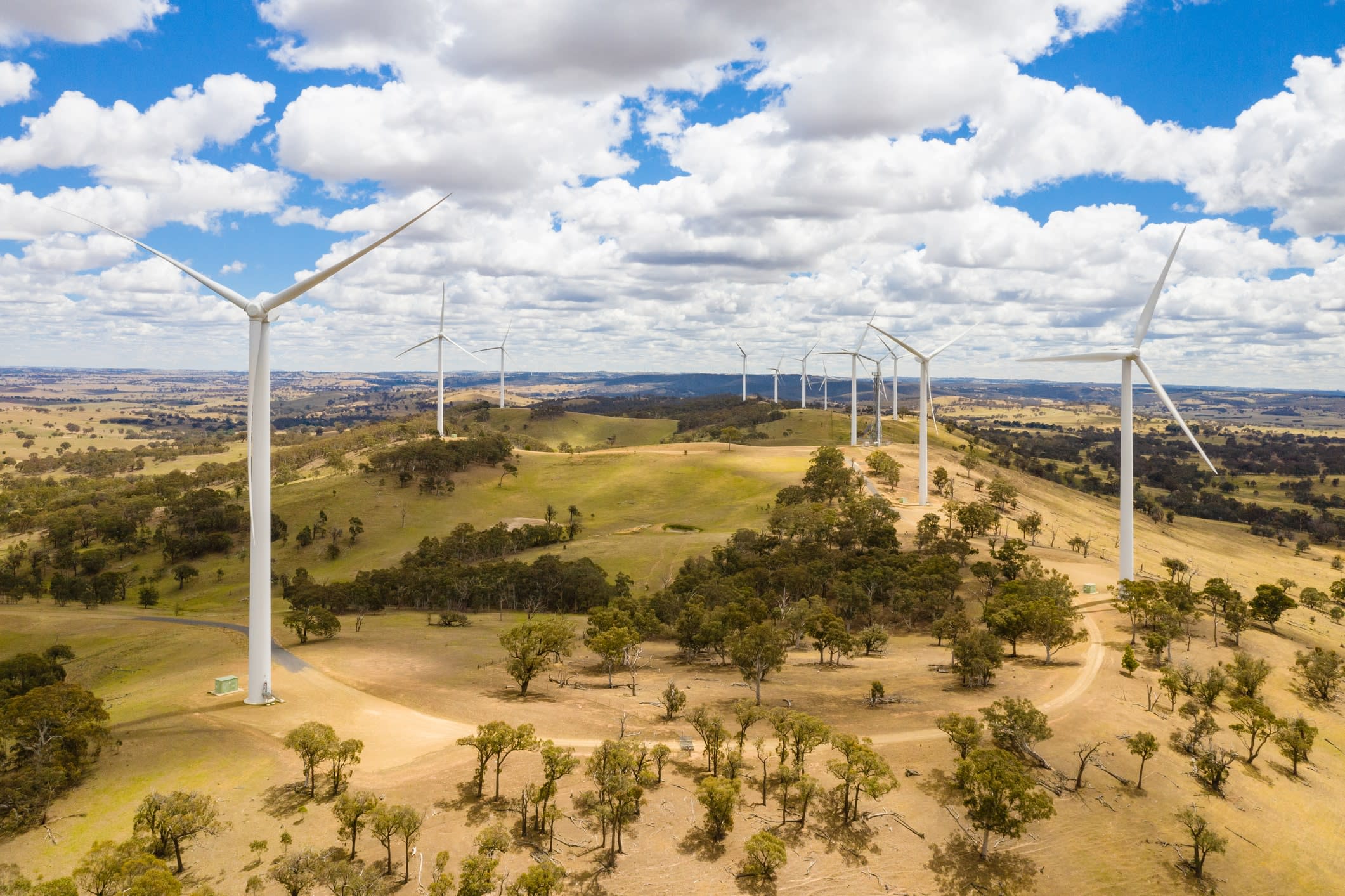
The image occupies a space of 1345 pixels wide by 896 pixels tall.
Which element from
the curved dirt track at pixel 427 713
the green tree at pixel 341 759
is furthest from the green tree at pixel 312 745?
the curved dirt track at pixel 427 713

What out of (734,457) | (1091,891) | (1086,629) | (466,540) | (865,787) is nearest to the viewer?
(1091,891)

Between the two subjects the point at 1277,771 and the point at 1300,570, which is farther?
the point at 1300,570

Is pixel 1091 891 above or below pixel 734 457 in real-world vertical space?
below

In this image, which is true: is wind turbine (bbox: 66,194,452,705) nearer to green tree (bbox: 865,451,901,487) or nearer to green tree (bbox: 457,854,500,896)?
green tree (bbox: 457,854,500,896)

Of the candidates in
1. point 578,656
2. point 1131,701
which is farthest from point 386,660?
point 1131,701

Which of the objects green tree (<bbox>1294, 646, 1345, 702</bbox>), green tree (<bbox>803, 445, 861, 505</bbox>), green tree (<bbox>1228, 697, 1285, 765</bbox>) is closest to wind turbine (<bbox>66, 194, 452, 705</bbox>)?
green tree (<bbox>1228, 697, 1285, 765</bbox>)

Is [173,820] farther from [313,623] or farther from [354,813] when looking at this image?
[313,623]

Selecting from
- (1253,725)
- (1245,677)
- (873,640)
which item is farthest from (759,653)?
(1245,677)

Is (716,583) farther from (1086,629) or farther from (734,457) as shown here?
(734,457)

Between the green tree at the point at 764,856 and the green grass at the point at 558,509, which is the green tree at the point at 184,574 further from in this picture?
the green tree at the point at 764,856
